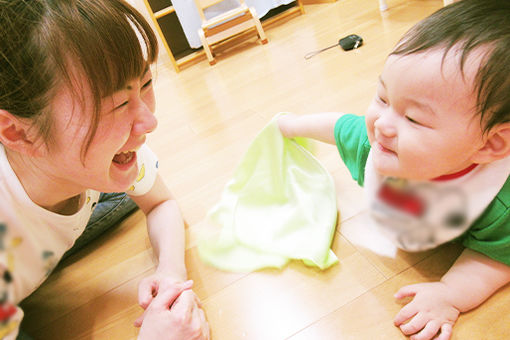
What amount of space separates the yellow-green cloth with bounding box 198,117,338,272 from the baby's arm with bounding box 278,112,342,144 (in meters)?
0.02

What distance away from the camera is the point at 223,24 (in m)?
1.99

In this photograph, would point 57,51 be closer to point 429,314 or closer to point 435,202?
A: point 435,202

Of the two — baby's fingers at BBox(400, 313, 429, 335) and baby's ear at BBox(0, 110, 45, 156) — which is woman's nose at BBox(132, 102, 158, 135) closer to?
baby's ear at BBox(0, 110, 45, 156)

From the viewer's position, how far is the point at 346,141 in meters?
0.63

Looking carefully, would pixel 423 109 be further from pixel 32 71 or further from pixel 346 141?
pixel 32 71

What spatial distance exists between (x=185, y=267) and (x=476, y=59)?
0.55 m

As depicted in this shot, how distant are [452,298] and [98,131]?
49 centimetres

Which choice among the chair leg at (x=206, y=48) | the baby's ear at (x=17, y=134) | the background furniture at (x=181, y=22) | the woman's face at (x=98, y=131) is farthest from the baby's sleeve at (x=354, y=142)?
the background furniture at (x=181, y=22)

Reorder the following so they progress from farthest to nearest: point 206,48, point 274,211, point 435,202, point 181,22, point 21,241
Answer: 1. point 181,22
2. point 206,48
3. point 274,211
4. point 21,241
5. point 435,202

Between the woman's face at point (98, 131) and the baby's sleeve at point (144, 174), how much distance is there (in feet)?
0.52

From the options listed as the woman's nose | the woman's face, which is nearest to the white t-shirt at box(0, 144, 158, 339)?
the woman's face

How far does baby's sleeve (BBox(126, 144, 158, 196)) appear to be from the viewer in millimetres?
722

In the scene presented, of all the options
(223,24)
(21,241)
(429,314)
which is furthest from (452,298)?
(223,24)

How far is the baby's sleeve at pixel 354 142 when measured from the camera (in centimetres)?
59
